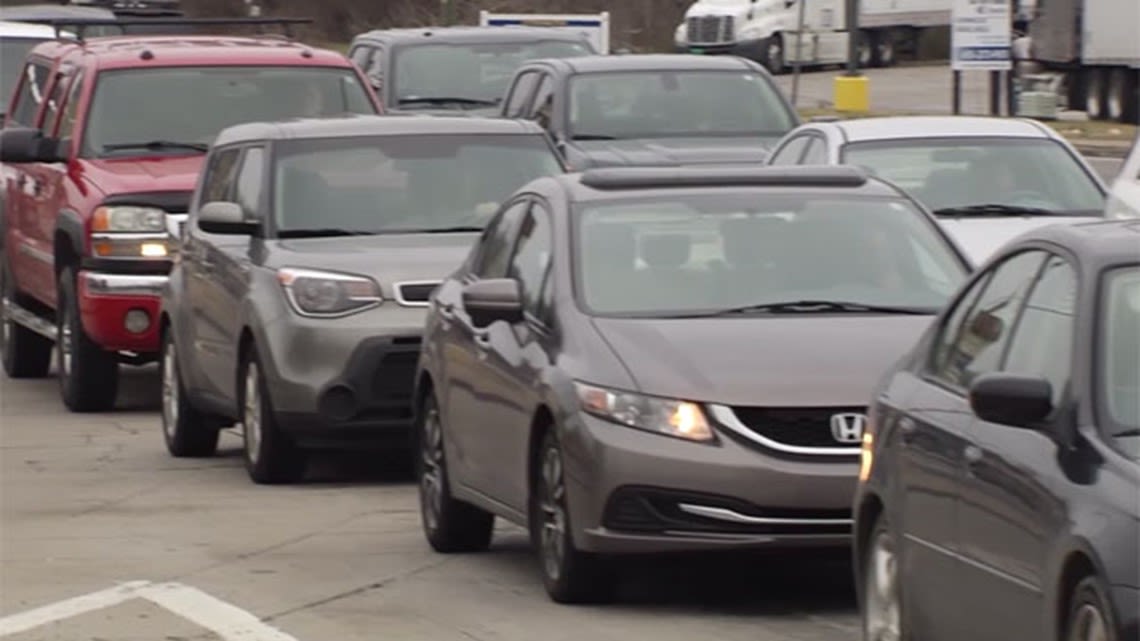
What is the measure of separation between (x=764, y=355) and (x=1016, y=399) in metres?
3.17

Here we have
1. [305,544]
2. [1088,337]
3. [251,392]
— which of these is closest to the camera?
[1088,337]

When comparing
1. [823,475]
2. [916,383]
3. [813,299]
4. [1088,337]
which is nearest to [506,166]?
[813,299]

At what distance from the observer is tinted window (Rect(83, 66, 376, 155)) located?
18.8 metres

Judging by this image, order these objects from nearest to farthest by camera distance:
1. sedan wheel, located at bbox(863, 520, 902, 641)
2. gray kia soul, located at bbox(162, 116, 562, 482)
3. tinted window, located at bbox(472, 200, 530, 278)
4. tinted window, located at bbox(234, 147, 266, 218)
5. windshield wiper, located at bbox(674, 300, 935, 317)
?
sedan wheel, located at bbox(863, 520, 902, 641) → windshield wiper, located at bbox(674, 300, 935, 317) → tinted window, located at bbox(472, 200, 530, 278) → gray kia soul, located at bbox(162, 116, 562, 482) → tinted window, located at bbox(234, 147, 266, 218)

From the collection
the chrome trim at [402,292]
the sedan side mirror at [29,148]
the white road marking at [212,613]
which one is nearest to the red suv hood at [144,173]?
the sedan side mirror at [29,148]

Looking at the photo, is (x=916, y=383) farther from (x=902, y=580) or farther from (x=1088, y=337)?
(x=1088, y=337)

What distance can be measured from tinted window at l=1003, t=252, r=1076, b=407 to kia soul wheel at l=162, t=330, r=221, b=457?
8646 millimetres

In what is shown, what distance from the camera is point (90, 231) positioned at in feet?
59.6

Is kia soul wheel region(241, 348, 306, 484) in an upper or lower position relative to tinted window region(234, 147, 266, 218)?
lower

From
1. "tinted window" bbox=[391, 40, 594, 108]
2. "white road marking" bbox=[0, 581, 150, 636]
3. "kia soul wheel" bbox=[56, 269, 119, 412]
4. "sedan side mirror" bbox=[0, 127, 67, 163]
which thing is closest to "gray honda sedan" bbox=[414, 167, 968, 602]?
"white road marking" bbox=[0, 581, 150, 636]

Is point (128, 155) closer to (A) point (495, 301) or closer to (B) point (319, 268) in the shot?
(B) point (319, 268)

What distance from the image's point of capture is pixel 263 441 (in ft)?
47.5

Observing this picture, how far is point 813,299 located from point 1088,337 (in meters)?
3.77

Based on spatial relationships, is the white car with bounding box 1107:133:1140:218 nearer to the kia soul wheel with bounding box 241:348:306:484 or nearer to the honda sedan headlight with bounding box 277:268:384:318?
the honda sedan headlight with bounding box 277:268:384:318
